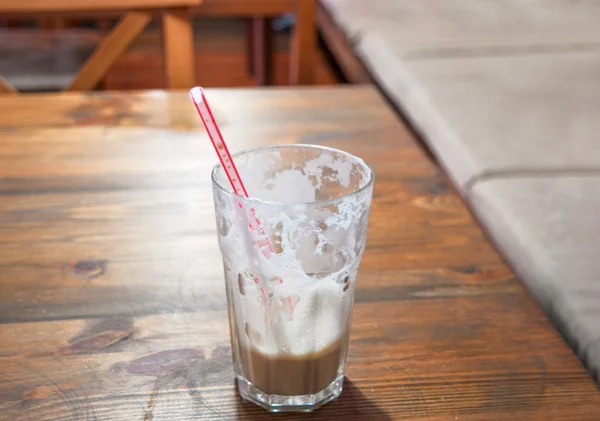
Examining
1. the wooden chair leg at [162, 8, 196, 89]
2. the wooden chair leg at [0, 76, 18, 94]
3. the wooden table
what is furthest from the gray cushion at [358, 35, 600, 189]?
the wooden chair leg at [0, 76, 18, 94]

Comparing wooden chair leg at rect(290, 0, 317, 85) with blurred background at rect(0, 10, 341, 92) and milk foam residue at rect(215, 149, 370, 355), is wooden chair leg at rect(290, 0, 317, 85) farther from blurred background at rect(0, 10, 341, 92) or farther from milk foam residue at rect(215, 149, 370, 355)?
milk foam residue at rect(215, 149, 370, 355)

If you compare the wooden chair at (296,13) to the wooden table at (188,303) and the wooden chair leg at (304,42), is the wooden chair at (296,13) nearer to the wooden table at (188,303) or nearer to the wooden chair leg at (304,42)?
the wooden chair leg at (304,42)

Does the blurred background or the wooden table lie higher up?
the wooden table

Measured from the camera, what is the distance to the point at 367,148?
909 millimetres

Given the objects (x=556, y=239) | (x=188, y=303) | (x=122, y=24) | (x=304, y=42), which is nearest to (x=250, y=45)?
(x=304, y=42)

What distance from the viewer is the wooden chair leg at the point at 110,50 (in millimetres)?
1476

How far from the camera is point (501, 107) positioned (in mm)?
1258

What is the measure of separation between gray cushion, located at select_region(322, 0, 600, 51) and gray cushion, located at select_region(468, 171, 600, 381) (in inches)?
31.6

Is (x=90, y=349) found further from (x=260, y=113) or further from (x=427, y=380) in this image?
(x=260, y=113)

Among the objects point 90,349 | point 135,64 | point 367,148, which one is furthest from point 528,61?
point 135,64

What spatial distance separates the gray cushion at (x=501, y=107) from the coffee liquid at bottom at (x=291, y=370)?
0.65m

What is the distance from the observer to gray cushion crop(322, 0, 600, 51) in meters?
1.71

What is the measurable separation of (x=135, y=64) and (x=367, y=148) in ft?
9.06

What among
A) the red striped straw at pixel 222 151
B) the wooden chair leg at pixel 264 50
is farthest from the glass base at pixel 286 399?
the wooden chair leg at pixel 264 50
